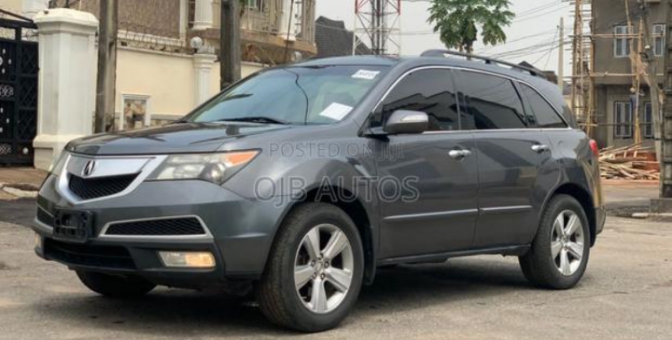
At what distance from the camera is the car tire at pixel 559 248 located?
7.23 meters

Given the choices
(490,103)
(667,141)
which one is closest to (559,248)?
(490,103)

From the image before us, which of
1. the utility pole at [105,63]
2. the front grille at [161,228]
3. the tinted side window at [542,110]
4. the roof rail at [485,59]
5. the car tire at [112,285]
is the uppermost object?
the utility pole at [105,63]

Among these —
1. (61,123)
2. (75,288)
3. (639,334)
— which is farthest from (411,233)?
(61,123)

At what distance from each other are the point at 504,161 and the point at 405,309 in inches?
54.0

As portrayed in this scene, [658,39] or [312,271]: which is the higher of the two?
[658,39]

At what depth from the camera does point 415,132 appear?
6.08m

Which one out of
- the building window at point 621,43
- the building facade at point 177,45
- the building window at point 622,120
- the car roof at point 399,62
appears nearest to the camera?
the car roof at point 399,62

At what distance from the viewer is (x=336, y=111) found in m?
6.03

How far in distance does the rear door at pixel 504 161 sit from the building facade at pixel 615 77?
35769mm

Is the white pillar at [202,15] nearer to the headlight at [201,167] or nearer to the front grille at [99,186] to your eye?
the front grille at [99,186]

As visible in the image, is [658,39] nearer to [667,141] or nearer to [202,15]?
[202,15]

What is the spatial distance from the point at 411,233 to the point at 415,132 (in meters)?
0.68

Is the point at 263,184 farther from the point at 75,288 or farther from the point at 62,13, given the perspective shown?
the point at 62,13

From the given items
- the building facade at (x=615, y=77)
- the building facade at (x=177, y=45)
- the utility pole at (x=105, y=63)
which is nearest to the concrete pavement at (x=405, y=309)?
the utility pole at (x=105, y=63)
